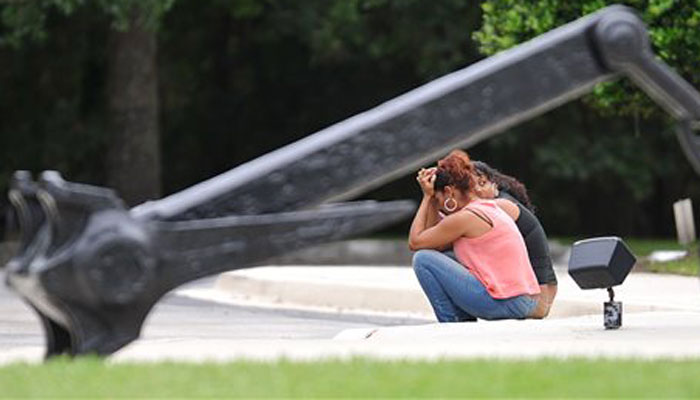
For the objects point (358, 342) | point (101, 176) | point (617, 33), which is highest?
point (617, 33)

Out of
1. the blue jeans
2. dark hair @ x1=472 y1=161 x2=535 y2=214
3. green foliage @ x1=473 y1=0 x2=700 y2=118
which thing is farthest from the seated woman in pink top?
green foliage @ x1=473 y1=0 x2=700 y2=118

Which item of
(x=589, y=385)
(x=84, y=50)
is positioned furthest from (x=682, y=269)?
(x=84, y=50)

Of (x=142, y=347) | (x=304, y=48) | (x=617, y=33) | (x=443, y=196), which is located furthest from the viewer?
(x=304, y=48)

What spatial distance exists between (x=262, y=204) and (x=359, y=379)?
121cm

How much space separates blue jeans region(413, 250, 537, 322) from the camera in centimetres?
1256

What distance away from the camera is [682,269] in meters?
21.7

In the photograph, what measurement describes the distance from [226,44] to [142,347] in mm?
27056

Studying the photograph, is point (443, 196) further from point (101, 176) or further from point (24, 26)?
point (101, 176)

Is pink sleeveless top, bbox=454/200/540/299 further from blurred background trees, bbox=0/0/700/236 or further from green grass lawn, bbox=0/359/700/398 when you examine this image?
blurred background trees, bbox=0/0/700/236

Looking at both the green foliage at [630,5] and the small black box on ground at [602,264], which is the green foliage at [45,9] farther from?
the small black box on ground at [602,264]

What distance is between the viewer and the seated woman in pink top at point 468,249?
12.4 meters

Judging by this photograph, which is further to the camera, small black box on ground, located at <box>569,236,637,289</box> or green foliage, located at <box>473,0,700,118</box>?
green foliage, located at <box>473,0,700,118</box>

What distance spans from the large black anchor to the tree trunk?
864 inches

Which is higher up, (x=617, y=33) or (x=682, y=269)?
(x=617, y=33)
